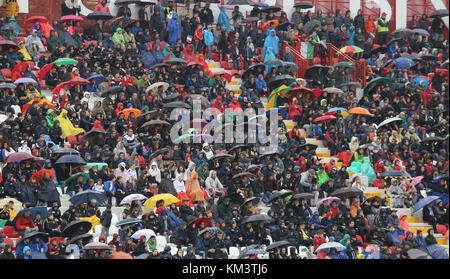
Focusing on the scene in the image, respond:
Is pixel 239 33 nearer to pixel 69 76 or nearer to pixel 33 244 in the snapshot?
pixel 69 76

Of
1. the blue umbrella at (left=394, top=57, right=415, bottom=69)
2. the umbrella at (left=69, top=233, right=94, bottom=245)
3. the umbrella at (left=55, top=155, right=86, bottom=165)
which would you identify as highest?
the blue umbrella at (left=394, top=57, right=415, bottom=69)

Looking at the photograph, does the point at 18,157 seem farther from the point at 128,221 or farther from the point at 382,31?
the point at 382,31

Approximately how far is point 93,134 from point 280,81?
8416mm

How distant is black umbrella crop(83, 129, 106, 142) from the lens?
126ft

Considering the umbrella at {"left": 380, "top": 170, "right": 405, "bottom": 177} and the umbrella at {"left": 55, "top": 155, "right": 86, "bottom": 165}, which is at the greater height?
the umbrella at {"left": 55, "top": 155, "right": 86, "bottom": 165}

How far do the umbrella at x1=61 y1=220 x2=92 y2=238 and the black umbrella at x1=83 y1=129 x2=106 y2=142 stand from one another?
4.75 meters

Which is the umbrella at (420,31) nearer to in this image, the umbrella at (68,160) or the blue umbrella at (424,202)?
the blue umbrella at (424,202)

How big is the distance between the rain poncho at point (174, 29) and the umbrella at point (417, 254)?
14.9 m

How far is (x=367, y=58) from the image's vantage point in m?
48.9

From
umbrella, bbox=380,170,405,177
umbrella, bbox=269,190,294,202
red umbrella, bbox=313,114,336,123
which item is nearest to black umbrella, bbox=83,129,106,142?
umbrella, bbox=269,190,294,202

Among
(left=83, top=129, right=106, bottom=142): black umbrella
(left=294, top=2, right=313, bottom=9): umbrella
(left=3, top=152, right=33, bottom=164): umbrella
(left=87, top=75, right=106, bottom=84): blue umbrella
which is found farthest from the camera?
(left=294, top=2, right=313, bottom=9): umbrella

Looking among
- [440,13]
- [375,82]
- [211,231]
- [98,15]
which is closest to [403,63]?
[375,82]

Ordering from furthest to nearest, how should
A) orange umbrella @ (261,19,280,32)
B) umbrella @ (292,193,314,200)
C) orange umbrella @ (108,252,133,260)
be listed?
orange umbrella @ (261,19,280,32)
umbrella @ (292,193,314,200)
orange umbrella @ (108,252,133,260)

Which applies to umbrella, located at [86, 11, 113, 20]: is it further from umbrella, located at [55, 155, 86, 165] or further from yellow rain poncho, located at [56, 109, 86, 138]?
umbrella, located at [55, 155, 86, 165]
